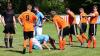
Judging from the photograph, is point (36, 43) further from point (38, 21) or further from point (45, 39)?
point (38, 21)

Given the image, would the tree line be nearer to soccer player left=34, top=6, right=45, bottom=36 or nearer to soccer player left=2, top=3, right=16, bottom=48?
soccer player left=34, top=6, right=45, bottom=36

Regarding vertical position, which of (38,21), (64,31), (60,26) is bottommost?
(64,31)

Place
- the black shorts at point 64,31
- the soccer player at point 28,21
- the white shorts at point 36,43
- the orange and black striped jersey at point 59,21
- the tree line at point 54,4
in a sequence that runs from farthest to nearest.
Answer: the tree line at point 54,4
the white shorts at point 36,43
the black shorts at point 64,31
the orange and black striped jersey at point 59,21
the soccer player at point 28,21

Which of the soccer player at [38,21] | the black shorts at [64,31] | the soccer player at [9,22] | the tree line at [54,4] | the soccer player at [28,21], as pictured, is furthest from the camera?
the tree line at [54,4]

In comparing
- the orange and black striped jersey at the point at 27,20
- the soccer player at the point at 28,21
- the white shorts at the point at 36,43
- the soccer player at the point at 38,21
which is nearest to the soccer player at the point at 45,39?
the white shorts at the point at 36,43

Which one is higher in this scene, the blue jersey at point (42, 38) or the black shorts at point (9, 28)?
the black shorts at point (9, 28)

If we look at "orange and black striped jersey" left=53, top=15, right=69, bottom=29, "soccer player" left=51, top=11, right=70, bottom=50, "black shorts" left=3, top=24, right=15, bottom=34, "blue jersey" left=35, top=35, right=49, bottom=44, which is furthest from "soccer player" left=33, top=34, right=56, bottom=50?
"black shorts" left=3, top=24, right=15, bottom=34

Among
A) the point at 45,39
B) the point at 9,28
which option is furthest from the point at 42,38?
the point at 9,28

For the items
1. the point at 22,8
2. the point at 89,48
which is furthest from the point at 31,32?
the point at 22,8

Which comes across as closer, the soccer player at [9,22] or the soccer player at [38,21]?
the soccer player at [9,22]

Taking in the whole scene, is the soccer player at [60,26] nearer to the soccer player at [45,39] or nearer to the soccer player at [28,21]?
the soccer player at [45,39]

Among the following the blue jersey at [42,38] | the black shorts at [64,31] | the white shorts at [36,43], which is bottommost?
the white shorts at [36,43]

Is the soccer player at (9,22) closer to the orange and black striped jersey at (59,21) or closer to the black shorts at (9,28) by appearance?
the black shorts at (9,28)

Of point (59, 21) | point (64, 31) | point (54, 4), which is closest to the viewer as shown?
point (59, 21)
